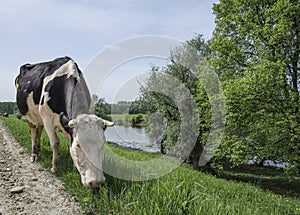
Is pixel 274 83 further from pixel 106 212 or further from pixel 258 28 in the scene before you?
pixel 106 212

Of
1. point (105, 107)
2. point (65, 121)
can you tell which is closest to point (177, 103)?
point (105, 107)

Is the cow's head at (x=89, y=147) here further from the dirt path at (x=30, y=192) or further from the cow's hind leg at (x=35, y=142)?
the cow's hind leg at (x=35, y=142)

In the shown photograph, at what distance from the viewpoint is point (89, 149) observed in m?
4.12

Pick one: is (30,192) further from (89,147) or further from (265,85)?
(265,85)

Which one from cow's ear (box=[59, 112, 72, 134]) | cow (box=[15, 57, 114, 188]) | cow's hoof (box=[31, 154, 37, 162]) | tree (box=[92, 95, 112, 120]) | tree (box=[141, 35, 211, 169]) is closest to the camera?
cow (box=[15, 57, 114, 188])

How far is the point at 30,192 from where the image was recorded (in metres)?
4.56

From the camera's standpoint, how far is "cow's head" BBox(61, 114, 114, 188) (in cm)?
402

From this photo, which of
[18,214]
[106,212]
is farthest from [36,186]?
[106,212]

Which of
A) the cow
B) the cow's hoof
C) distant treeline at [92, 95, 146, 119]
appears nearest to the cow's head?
the cow

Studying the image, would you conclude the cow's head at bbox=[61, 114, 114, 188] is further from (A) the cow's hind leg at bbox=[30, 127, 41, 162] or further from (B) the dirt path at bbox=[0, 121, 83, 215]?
(A) the cow's hind leg at bbox=[30, 127, 41, 162]

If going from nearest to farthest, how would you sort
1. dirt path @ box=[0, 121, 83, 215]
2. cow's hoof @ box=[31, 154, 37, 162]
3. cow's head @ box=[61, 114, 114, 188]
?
1. dirt path @ box=[0, 121, 83, 215]
2. cow's head @ box=[61, 114, 114, 188]
3. cow's hoof @ box=[31, 154, 37, 162]

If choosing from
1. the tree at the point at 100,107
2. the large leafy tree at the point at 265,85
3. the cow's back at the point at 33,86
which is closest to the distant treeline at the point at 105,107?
the tree at the point at 100,107

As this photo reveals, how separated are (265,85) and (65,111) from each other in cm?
1006

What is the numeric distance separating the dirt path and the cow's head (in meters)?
0.50
